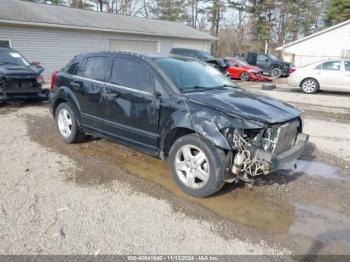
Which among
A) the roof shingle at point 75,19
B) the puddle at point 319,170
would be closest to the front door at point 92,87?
the puddle at point 319,170

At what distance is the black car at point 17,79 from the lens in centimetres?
938

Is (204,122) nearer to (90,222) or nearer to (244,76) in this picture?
(90,222)

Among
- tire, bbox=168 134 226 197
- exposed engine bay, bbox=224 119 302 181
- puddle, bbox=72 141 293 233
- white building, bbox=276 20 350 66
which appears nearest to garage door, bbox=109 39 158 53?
white building, bbox=276 20 350 66

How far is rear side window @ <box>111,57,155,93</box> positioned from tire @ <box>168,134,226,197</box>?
0.99 metres

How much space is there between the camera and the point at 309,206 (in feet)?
14.0

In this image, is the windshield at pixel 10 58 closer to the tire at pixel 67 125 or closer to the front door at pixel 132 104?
the tire at pixel 67 125

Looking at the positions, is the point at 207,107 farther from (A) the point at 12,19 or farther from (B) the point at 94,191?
(A) the point at 12,19

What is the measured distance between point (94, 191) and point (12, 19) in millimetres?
15470

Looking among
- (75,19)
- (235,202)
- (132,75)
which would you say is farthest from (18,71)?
(75,19)

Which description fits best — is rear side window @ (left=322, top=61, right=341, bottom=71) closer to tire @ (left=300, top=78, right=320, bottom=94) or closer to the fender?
tire @ (left=300, top=78, right=320, bottom=94)

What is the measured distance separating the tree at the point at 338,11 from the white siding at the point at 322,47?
14.2m

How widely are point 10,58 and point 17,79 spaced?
1.43 meters

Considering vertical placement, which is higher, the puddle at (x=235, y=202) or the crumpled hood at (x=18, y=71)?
the crumpled hood at (x=18, y=71)

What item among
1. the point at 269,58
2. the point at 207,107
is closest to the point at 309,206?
the point at 207,107
